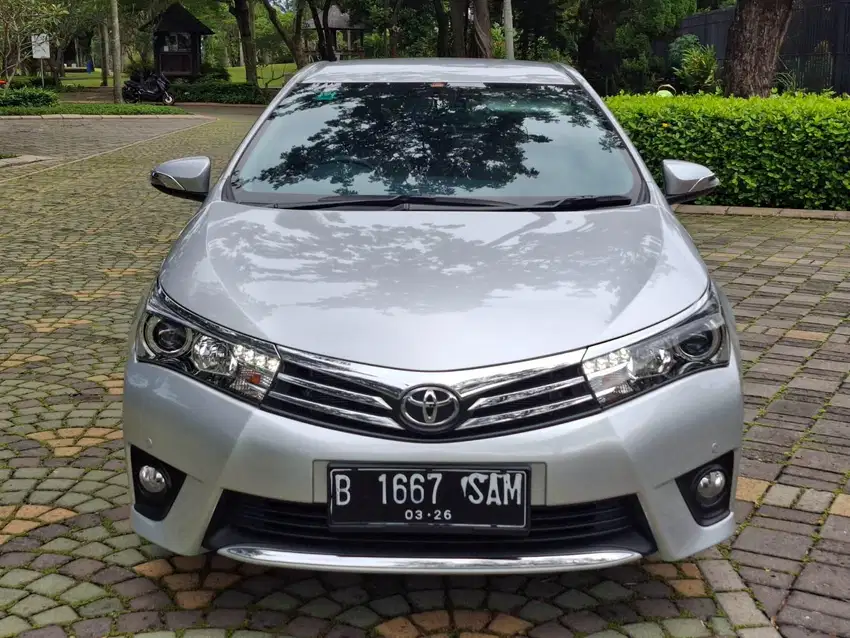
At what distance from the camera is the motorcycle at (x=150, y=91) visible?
40.3 metres

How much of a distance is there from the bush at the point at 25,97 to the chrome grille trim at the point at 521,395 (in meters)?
29.1

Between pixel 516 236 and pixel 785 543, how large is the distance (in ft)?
4.45

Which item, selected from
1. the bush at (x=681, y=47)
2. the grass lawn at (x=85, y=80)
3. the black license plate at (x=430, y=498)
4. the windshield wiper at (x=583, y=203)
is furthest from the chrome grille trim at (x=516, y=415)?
the grass lawn at (x=85, y=80)

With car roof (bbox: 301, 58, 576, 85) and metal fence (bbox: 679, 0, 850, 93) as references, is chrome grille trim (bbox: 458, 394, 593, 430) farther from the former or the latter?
metal fence (bbox: 679, 0, 850, 93)

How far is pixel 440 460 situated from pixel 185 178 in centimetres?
204

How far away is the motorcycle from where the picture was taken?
4031cm

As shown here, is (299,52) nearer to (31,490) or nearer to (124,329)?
(124,329)

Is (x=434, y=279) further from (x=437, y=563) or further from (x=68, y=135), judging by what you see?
(x=68, y=135)

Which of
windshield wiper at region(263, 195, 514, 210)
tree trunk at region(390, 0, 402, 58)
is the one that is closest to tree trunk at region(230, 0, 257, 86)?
tree trunk at region(390, 0, 402, 58)

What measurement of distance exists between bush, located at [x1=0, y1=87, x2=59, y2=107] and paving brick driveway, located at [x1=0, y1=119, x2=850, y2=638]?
953 inches

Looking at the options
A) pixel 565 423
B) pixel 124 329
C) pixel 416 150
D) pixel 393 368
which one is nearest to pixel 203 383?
pixel 393 368

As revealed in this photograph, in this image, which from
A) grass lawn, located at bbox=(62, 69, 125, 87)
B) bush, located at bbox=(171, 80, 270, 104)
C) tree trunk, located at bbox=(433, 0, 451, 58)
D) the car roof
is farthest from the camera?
grass lawn, located at bbox=(62, 69, 125, 87)

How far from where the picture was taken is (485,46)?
23984mm

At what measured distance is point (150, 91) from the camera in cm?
4044
